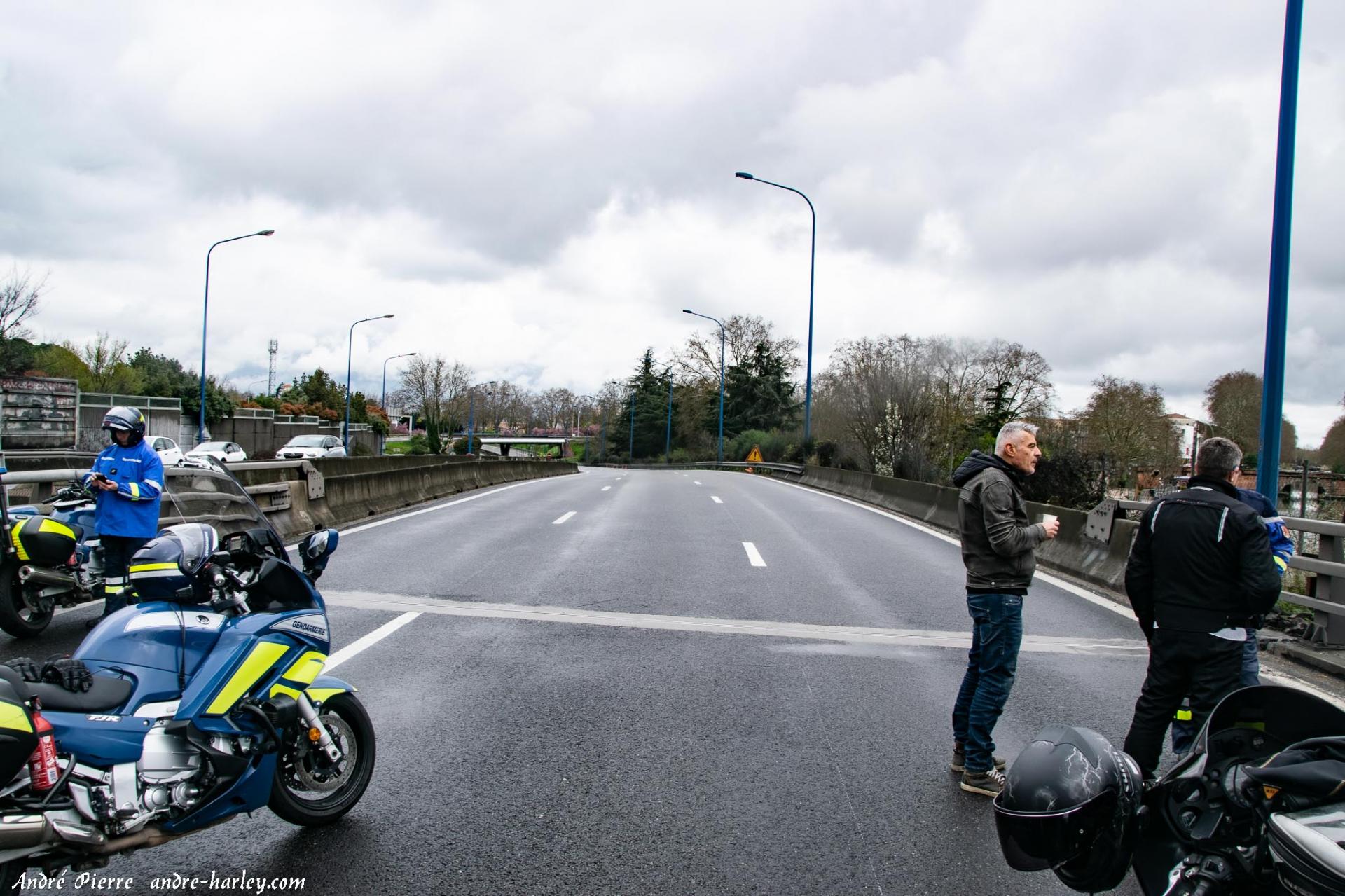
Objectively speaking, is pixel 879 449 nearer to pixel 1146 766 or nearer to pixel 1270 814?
pixel 1146 766

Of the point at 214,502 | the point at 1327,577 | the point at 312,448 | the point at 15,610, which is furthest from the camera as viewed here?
the point at 312,448

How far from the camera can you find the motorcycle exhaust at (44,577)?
21.4ft

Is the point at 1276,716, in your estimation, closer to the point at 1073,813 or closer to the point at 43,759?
the point at 1073,813

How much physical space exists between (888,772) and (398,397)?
10516 cm

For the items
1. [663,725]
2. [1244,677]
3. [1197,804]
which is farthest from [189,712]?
[1244,677]

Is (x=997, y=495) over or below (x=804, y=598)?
over

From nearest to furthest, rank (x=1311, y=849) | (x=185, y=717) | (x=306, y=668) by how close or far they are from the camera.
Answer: (x=1311, y=849), (x=185, y=717), (x=306, y=668)

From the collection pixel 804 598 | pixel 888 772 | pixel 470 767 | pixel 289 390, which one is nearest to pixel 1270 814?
pixel 888 772

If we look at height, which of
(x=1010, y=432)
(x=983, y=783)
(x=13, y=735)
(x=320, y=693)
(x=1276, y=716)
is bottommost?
(x=983, y=783)

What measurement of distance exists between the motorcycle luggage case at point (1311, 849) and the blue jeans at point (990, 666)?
7.11ft

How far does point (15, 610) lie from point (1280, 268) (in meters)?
11.0

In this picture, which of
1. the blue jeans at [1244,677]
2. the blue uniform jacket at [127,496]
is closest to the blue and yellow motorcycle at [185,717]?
the blue uniform jacket at [127,496]

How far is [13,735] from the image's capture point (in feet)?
8.46

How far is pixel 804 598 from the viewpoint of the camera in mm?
9148
